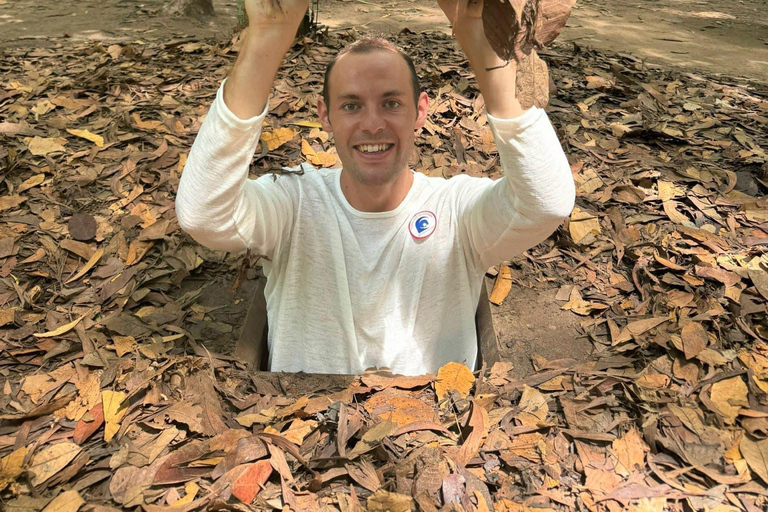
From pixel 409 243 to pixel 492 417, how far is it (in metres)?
0.84

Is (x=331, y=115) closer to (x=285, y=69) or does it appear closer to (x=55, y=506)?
(x=55, y=506)

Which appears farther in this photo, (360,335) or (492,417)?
(360,335)

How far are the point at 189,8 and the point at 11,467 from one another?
671 centimetres

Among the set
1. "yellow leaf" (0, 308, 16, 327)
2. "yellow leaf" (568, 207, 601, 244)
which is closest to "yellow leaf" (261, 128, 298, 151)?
"yellow leaf" (0, 308, 16, 327)

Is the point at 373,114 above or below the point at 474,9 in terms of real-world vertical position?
below

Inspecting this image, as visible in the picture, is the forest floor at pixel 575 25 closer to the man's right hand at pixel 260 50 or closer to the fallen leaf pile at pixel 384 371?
the fallen leaf pile at pixel 384 371

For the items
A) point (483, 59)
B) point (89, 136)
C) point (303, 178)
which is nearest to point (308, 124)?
point (89, 136)

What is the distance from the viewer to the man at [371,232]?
216 centimetres

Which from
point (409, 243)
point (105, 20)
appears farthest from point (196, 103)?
point (105, 20)

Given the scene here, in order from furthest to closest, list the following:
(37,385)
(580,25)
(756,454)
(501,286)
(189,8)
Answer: (580,25)
(189,8)
(501,286)
(37,385)
(756,454)

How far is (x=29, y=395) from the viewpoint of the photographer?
2.29 m

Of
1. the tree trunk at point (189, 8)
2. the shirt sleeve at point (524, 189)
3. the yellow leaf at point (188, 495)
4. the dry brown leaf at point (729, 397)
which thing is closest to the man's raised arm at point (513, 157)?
the shirt sleeve at point (524, 189)

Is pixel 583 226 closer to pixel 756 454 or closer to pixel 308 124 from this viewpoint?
pixel 756 454

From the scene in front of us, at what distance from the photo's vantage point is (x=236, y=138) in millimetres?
1909
